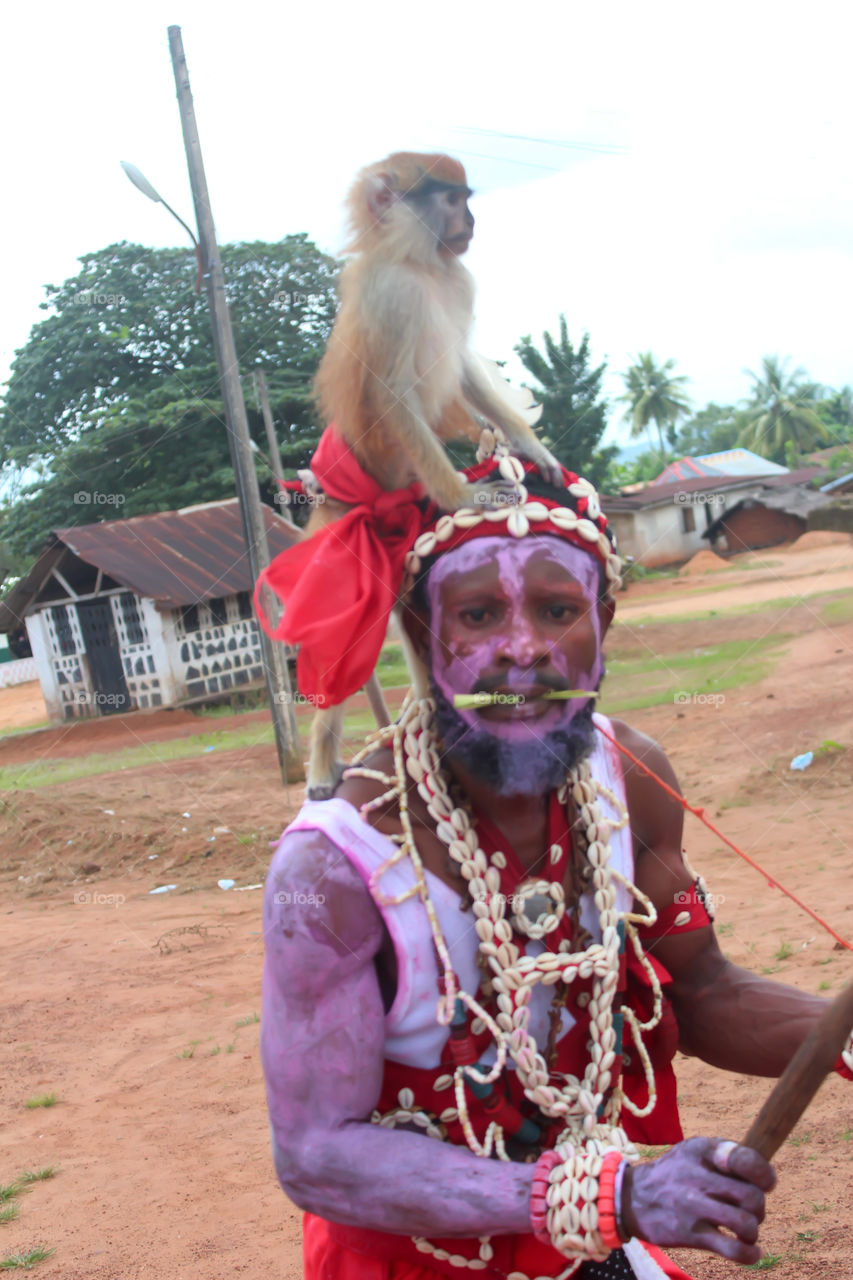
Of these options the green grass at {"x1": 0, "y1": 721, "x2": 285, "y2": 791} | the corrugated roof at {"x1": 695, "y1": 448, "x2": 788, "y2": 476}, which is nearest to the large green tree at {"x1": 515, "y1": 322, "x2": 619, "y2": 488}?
the green grass at {"x1": 0, "y1": 721, "x2": 285, "y2": 791}

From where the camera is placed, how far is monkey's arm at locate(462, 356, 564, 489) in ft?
9.57

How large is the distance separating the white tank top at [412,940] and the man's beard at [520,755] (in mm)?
199

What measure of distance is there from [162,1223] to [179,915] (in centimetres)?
423

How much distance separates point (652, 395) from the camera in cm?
5250

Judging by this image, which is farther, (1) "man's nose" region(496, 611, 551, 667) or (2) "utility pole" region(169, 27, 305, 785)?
(2) "utility pole" region(169, 27, 305, 785)

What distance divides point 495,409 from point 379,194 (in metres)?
0.84

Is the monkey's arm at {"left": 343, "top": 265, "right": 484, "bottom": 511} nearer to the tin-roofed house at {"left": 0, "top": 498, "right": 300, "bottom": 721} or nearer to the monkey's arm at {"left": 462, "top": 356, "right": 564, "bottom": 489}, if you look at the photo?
the monkey's arm at {"left": 462, "top": 356, "right": 564, "bottom": 489}

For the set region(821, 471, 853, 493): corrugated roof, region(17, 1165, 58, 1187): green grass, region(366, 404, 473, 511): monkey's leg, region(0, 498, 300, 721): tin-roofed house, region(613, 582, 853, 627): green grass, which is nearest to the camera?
region(366, 404, 473, 511): monkey's leg

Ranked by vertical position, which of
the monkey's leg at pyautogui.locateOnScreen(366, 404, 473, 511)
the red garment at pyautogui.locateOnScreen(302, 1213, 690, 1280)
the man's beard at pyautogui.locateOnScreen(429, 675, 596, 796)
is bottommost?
the red garment at pyautogui.locateOnScreen(302, 1213, 690, 1280)

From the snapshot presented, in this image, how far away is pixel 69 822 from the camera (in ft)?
35.1

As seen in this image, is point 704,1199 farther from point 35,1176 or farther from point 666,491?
point 666,491

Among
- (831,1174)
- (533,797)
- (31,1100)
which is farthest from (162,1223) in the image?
(533,797)

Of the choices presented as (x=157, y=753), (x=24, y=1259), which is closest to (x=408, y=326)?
(x=24, y=1259)

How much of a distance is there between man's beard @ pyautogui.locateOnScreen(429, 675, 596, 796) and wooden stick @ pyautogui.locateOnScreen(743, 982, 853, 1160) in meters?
0.58
